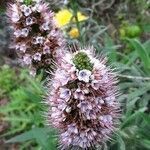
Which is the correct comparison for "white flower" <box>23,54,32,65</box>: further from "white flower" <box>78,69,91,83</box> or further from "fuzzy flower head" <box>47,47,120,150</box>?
"white flower" <box>78,69,91,83</box>

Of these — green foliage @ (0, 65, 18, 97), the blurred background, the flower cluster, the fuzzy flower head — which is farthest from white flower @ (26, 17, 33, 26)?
green foliage @ (0, 65, 18, 97)

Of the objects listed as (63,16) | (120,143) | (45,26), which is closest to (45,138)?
(120,143)

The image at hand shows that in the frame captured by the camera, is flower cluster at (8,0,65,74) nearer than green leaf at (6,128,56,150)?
Yes

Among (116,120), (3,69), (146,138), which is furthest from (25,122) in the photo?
(116,120)

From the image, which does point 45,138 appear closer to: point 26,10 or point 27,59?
point 27,59

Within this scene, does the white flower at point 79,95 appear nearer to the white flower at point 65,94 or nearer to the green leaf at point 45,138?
the white flower at point 65,94
